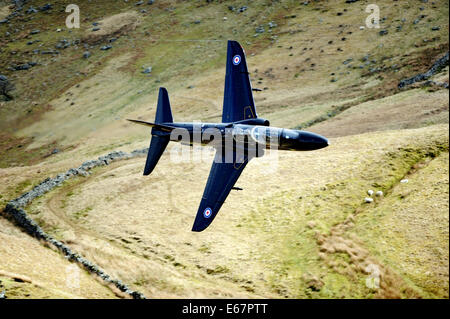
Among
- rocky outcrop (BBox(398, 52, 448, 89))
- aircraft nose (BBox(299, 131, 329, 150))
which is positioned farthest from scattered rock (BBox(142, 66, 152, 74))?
aircraft nose (BBox(299, 131, 329, 150))

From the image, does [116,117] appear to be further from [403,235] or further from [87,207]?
[403,235]

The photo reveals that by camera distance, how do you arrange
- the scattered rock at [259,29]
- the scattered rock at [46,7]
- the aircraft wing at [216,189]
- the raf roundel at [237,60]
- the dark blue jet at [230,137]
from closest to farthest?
the dark blue jet at [230,137] → the aircraft wing at [216,189] → the raf roundel at [237,60] → the scattered rock at [46,7] → the scattered rock at [259,29]

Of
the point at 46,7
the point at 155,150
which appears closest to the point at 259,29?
the point at 46,7

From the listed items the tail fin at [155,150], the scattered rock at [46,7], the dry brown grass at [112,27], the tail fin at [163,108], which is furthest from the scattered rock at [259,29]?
the tail fin at [155,150]

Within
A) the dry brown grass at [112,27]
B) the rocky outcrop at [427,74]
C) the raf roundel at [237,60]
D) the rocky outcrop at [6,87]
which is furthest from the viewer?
the dry brown grass at [112,27]

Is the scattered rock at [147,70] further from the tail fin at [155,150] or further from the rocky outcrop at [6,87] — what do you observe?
the tail fin at [155,150]

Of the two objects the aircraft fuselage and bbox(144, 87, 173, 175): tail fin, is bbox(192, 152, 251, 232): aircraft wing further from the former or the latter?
bbox(144, 87, 173, 175): tail fin
